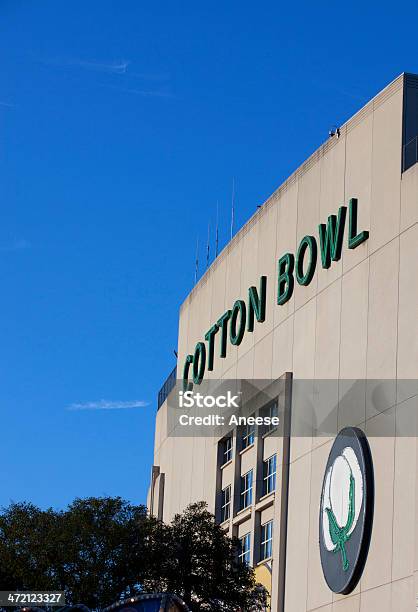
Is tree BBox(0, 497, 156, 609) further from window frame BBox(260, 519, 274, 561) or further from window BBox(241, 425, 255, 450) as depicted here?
window BBox(241, 425, 255, 450)

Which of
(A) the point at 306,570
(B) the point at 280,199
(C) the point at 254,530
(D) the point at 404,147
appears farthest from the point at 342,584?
(B) the point at 280,199

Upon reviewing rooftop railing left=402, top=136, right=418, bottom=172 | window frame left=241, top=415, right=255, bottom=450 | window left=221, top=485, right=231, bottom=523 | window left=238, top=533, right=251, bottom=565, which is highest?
rooftop railing left=402, top=136, right=418, bottom=172

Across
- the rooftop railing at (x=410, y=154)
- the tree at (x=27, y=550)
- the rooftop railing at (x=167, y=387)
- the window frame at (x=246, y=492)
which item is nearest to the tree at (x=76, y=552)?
the tree at (x=27, y=550)

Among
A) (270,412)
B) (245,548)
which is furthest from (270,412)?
(245,548)

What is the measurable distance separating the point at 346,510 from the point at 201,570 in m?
6.87

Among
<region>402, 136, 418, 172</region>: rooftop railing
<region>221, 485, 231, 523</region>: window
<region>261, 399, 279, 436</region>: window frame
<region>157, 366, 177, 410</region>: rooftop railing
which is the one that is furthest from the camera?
<region>157, 366, 177, 410</region>: rooftop railing

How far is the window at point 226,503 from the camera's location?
6144cm

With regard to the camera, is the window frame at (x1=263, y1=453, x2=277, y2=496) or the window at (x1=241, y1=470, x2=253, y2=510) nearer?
the window frame at (x1=263, y1=453, x2=277, y2=496)

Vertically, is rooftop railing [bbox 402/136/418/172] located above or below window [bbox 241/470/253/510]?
above

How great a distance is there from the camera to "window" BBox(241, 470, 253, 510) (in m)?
58.7

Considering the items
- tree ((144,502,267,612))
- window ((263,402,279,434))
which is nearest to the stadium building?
window ((263,402,279,434))

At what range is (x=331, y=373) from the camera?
48.8 metres

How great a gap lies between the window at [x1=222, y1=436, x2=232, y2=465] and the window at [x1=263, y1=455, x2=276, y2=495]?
19.0 feet

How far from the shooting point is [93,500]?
47938mm
